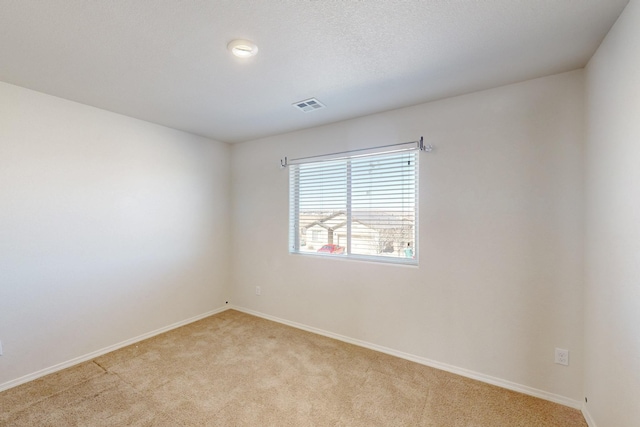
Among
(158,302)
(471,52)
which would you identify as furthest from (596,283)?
Answer: (158,302)

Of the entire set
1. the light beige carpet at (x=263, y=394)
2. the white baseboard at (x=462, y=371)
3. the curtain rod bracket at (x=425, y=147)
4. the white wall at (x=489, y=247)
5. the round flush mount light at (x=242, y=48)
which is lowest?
the light beige carpet at (x=263, y=394)

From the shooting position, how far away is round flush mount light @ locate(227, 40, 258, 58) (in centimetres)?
164

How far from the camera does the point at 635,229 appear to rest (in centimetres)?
131

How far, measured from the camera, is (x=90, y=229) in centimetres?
262

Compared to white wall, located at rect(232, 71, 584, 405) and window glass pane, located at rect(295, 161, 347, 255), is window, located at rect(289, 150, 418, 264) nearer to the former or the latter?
window glass pane, located at rect(295, 161, 347, 255)

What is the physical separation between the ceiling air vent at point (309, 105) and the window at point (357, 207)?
665 mm

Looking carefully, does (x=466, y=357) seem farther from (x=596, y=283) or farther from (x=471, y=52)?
(x=471, y=52)

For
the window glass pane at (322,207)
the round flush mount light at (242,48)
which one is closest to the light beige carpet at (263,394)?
the window glass pane at (322,207)

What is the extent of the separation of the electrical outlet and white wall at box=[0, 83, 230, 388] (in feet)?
12.3

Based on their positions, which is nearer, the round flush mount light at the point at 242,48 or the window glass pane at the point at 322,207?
the round flush mount light at the point at 242,48

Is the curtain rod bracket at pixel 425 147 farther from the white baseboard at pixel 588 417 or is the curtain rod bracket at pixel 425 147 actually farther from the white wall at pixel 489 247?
the white baseboard at pixel 588 417

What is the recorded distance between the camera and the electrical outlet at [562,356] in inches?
77.6

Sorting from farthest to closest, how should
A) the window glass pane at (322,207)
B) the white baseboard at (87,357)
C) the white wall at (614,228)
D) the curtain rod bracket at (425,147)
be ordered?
the window glass pane at (322,207)
the curtain rod bracket at (425,147)
the white baseboard at (87,357)
the white wall at (614,228)

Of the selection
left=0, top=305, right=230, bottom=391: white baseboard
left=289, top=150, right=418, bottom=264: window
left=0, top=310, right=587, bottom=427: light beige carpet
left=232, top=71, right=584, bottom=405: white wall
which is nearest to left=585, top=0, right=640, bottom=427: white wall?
left=232, top=71, right=584, bottom=405: white wall
